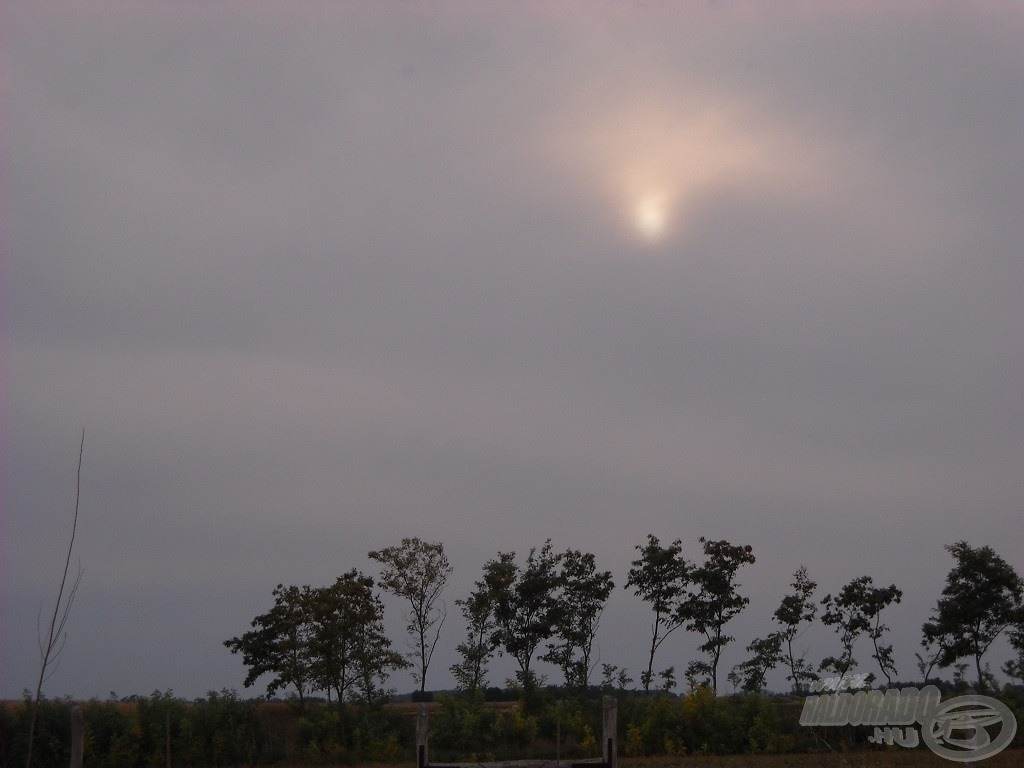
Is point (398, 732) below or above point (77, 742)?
below

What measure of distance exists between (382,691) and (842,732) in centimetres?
1458

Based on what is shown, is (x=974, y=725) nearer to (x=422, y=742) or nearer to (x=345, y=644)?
(x=422, y=742)

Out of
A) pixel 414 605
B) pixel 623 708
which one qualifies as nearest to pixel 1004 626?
pixel 623 708

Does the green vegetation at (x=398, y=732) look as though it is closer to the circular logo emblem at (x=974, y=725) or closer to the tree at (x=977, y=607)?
the tree at (x=977, y=607)

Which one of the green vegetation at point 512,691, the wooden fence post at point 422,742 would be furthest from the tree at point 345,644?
the wooden fence post at point 422,742

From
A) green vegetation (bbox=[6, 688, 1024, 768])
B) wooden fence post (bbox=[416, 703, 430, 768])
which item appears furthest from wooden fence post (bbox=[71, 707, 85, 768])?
green vegetation (bbox=[6, 688, 1024, 768])

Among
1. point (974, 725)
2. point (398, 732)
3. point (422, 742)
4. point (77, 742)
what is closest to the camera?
point (974, 725)

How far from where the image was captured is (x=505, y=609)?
34.8m

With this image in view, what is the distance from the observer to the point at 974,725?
9.53 meters

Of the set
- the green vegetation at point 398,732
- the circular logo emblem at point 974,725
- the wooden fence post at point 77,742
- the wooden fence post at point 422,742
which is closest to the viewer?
the circular logo emblem at point 974,725

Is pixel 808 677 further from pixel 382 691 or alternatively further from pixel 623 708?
pixel 382 691

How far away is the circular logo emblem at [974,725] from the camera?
9406 mm

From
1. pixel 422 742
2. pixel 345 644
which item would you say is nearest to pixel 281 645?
pixel 345 644

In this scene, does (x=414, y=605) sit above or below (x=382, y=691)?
above
